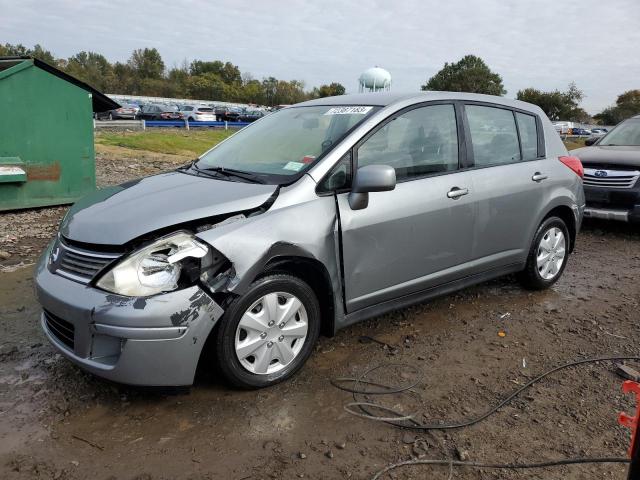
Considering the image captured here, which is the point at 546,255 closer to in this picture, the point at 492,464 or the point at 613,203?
the point at 492,464

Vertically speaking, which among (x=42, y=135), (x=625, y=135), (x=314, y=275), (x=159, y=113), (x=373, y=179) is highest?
(x=159, y=113)

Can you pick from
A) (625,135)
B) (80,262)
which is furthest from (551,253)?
(625,135)

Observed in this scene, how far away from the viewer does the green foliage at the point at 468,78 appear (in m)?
69.4

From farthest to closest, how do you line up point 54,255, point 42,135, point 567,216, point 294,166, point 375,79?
point 375,79
point 42,135
point 567,216
point 294,166
point 54,255

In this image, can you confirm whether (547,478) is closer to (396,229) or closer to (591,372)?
(591,372)

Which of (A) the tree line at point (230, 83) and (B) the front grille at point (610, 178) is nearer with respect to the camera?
(B) the front grille at point (610, 178)

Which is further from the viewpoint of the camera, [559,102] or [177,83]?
[177,83]

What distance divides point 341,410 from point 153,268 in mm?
1286

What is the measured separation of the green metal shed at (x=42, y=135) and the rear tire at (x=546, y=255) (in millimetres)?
6440

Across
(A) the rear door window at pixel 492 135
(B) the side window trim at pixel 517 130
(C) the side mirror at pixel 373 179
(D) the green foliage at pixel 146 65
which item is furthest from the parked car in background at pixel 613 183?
(D) the green foliage at pixel 146 65

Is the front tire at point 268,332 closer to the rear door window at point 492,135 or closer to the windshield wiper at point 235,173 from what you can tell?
the windshield wiper at point 235,173

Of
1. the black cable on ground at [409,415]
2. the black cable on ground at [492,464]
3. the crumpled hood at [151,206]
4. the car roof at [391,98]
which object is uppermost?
the car roof at [391,98]

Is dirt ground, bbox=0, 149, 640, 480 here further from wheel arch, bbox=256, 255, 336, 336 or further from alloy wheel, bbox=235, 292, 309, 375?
wheel arch, bbox=256, 255, 336, 336

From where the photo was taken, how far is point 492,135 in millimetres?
4242
